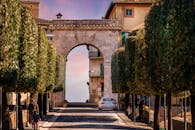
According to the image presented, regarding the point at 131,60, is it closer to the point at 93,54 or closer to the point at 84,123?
the point at 84,123

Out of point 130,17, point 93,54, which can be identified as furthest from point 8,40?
point 93,54

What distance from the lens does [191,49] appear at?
70.5ft

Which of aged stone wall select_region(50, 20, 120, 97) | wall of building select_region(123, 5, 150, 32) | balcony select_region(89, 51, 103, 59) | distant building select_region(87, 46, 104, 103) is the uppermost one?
wall of building select_region(123, 5, 150, 32)

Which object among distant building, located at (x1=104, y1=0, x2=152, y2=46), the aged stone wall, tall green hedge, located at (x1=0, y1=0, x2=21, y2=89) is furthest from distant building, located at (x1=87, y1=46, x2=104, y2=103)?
tall green hedge, located at (x1=0, y1=0, x2=21, y2=89)

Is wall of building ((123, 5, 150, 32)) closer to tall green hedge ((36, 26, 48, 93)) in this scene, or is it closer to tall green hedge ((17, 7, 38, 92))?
tall green hedge ((36, 26, 48, 93))

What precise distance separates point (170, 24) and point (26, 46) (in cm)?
888

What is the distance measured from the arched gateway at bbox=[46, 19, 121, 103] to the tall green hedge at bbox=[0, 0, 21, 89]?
47.3 meters

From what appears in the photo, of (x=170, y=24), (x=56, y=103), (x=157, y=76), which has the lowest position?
(x=56, y=103)

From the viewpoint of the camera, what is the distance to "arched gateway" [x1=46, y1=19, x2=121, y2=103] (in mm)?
72000

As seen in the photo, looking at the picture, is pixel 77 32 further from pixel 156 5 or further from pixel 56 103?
pixel 156 5

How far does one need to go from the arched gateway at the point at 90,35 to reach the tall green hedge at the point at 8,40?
4732 centimetres

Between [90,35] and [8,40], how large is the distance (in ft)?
168

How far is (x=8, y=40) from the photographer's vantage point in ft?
69.6

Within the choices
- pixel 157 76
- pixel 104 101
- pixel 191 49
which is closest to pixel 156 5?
pixel 157 76
